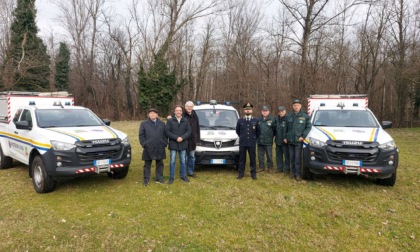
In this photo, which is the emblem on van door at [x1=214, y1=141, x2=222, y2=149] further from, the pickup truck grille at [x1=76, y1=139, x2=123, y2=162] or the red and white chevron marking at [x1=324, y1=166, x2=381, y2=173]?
the red and white chevron marking at [x1=324, y1=166, x2=381, y2=173]

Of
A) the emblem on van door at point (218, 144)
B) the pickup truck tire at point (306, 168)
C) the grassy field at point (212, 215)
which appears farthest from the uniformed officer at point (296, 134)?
the emblem on van door at point (218, 144)

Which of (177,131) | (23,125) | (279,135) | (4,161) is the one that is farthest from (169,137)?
(4,161)

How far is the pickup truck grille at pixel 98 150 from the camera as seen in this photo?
579cm

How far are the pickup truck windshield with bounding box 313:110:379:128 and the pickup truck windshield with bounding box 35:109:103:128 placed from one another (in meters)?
5.73

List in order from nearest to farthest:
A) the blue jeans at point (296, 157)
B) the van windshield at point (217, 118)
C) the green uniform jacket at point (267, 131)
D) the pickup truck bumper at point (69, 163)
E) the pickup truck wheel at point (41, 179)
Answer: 1. the pickup truck bumper at point (69, 163)
2. the pickup truck wheel at point (41, 179)
3. the blue jeans at point (296, 157)
4. the green uniform jacket at point (267, 131)
5. the van windshield at point (217, 118)

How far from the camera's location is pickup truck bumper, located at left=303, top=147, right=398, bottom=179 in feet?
20.4

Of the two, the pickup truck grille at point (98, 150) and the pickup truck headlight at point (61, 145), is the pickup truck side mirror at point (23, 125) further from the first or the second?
the pickup truck grille at point (98, 150)

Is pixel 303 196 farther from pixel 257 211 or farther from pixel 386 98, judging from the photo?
pixel 386 98

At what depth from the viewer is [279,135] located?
777cm

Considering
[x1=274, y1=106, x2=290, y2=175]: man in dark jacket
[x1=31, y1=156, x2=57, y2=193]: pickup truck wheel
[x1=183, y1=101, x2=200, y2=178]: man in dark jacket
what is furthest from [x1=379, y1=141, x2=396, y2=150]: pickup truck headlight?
[x1=31, y1=156, x2=57, y2=193]: pickup truck wheel

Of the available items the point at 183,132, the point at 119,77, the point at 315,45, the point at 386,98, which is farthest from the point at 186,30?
the point at 183,132

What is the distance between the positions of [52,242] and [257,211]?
3279 millimetres

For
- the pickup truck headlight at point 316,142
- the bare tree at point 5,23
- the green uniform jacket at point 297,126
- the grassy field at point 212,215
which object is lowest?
the grassy field at point 212,215

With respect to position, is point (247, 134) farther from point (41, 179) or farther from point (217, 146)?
point (41, 179)
